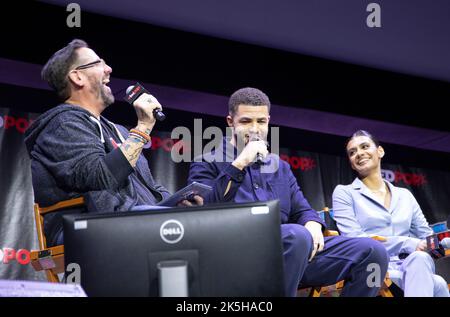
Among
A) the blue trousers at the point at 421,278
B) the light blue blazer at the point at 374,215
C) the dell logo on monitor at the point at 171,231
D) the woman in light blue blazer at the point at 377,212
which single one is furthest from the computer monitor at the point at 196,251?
the light blue blazer at the point at 374,215

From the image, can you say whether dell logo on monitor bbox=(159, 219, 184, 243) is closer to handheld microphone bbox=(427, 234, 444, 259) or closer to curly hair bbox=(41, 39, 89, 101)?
curly hair bbox=(41, 39, 89, 101)

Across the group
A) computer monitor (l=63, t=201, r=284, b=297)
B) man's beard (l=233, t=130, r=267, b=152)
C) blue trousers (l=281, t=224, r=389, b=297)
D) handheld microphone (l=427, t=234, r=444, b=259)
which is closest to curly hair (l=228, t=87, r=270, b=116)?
man's beard (l=233, t=130, r=267, b=152)

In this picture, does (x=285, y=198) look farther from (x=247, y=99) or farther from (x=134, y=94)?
(x=134, y=94)

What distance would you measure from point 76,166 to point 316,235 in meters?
0.95

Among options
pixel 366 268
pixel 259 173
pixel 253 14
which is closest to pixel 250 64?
pixel 253 14

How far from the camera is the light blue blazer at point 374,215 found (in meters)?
3.61

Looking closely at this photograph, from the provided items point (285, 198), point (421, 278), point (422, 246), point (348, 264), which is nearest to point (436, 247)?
point (422, 246)

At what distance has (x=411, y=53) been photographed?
4754 millimetres

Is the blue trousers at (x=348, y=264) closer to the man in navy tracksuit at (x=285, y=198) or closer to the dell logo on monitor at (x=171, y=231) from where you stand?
the man in navy tracksuit at (x=285, y=198)

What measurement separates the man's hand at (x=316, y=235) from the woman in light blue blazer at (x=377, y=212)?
0.66m

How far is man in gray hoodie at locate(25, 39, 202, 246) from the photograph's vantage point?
2285 mm

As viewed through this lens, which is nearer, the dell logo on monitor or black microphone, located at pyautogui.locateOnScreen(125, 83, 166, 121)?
the dell logo on monitor

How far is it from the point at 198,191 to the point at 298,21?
233 centimetres

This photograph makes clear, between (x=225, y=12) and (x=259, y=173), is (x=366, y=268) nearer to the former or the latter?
(x=259, y=173)
